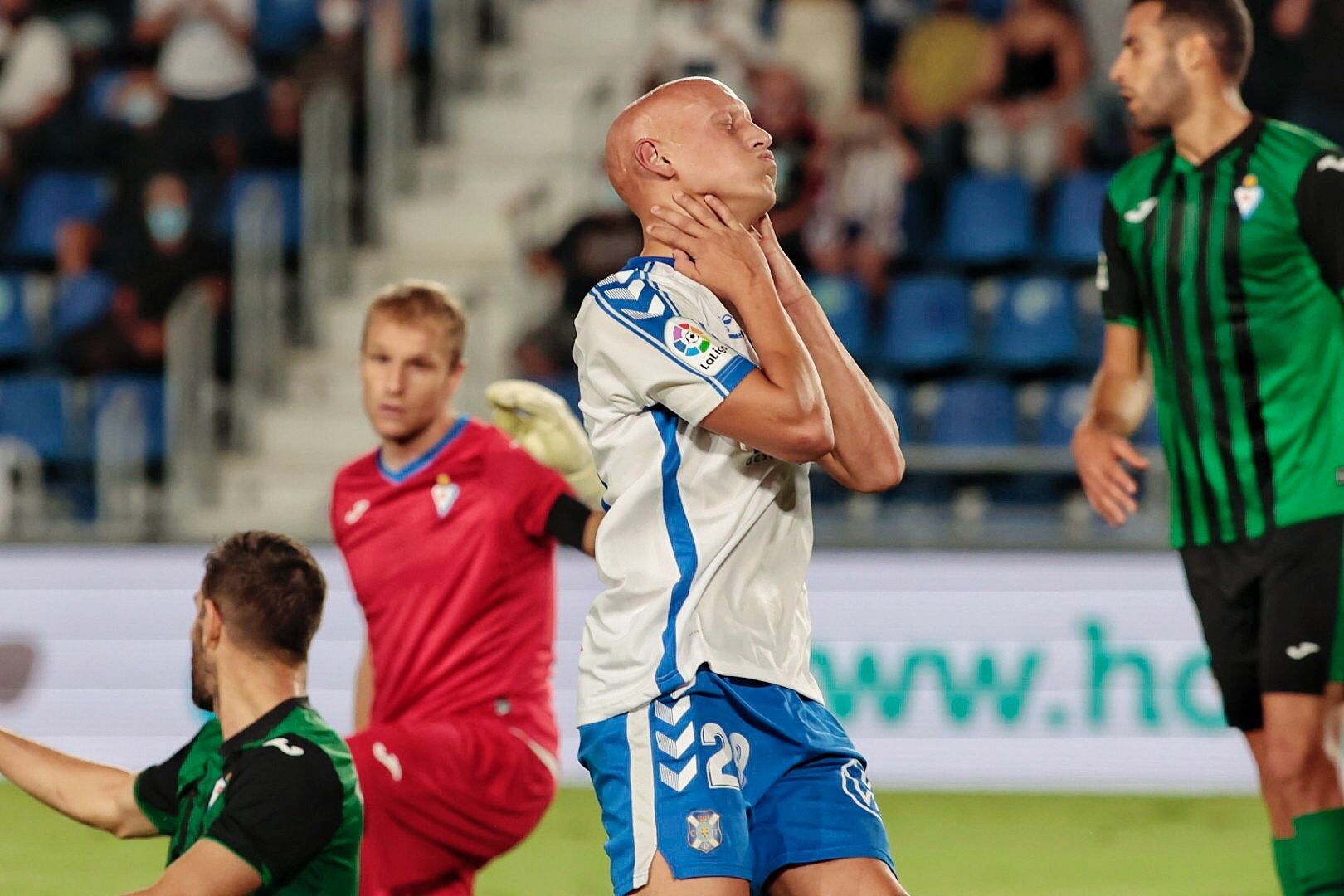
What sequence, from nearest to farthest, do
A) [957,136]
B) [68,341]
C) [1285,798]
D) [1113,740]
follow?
[1285,798]
[1113,740]
[68,341]
[957,136]

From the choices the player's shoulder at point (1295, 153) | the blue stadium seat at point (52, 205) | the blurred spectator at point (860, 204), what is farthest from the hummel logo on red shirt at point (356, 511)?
the blue stadium seat at point (52, 205)

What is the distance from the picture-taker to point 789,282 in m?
3.47

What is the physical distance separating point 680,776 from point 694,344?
2.28 ft

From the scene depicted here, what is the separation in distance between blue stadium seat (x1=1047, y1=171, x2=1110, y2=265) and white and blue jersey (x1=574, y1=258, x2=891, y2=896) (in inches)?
324

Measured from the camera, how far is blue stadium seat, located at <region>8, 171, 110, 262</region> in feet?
39.6

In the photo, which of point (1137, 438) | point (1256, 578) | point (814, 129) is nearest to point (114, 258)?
point (814, 129)

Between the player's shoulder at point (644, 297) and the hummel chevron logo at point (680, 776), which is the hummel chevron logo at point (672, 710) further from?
the player's shoulder at point (644, 297)

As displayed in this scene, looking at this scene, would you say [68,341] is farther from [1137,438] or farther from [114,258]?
[1137,438]

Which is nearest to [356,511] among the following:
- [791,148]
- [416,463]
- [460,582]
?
[416,463]

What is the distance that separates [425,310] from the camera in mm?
4840

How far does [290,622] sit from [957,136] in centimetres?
887

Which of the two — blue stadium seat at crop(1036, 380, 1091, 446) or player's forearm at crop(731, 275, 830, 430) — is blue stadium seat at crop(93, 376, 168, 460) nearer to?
blue stadium seat at crop(1036, 380, 1091, 446)

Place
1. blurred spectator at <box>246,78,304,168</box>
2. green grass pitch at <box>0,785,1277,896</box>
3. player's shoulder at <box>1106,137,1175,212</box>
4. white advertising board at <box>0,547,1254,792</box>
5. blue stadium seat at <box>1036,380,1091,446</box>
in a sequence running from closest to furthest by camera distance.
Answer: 1. player's shoulder at <box>1106,137,1175,212</box>
2. green grass pitch at <box>0,785,1277,896</box>
3. white advertising board at <box>0,547,1254,792</box>
4. blue stadium seat at <box>1036,380,1091,446</box>
5. blurred spectator at <box>246,78,304,168</box>

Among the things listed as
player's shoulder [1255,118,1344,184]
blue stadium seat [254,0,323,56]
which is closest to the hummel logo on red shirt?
player's shoulder [1255,118,1344,184]
